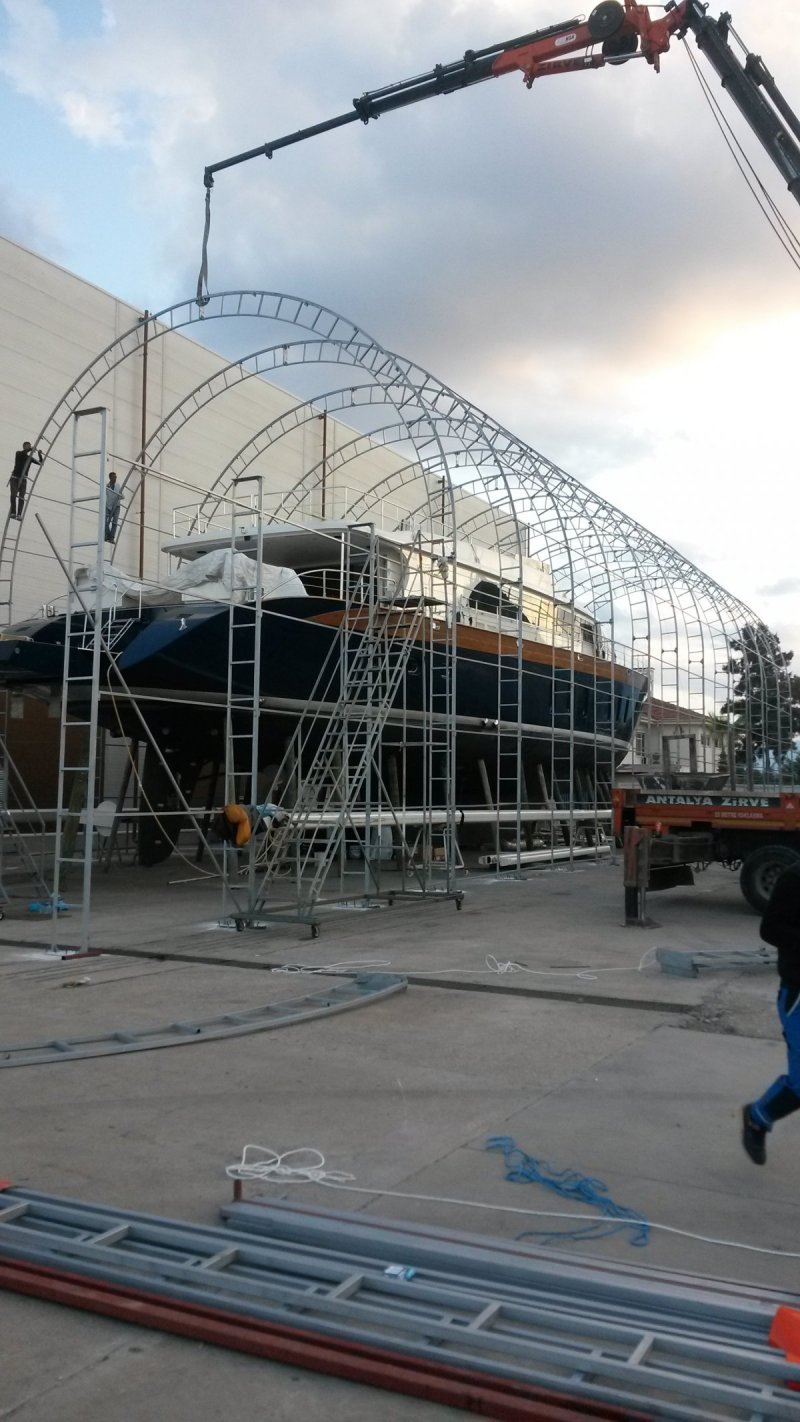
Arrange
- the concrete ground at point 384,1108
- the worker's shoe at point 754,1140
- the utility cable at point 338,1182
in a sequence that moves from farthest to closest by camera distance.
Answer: the worker's shoe at point 754,1140 < the utility cable at point 338,1182 < the concrete ground at point 384,1108

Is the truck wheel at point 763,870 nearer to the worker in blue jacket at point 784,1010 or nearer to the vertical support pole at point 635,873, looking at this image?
the vertical support pole at point 635,873

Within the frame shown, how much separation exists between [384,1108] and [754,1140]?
1.68m

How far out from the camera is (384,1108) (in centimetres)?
521

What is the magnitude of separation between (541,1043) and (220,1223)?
9.99 ft

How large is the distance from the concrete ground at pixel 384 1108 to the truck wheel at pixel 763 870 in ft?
5.99

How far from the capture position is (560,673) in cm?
1978

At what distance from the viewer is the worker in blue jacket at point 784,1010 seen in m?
4.15

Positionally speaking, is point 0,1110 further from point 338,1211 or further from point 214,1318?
point 214,1318

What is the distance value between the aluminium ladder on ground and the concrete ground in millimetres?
1089

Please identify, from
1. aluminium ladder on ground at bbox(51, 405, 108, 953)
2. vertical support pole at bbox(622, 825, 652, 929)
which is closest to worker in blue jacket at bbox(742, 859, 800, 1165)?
aluminium ladder on ground at bbox(51, 405, 108, 953)

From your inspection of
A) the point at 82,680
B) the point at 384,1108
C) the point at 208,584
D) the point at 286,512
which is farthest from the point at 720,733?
the point at 384,1108

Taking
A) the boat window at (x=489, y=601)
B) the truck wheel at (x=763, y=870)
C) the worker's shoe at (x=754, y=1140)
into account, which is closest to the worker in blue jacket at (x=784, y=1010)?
the worker's shoe at (x=754, y=1140)

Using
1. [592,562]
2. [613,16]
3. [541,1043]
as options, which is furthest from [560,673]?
[541,1043]

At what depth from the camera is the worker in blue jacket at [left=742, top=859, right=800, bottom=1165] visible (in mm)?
4152
